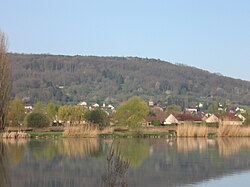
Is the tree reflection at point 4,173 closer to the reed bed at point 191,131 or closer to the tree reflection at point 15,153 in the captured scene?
the tree reflection at point 15,153

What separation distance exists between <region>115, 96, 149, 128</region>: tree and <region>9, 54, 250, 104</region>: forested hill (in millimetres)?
66320

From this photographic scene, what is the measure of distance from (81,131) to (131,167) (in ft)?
58.6

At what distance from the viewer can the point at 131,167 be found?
19.1 metres

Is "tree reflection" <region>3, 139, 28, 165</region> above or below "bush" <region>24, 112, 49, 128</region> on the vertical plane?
below

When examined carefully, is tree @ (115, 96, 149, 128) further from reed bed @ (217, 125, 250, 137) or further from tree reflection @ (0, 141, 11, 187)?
tree reflection @ (0, 141, 11, 187)

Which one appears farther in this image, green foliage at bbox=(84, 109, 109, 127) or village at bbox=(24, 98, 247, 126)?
village at bbox=(24, 98, 247, 126)

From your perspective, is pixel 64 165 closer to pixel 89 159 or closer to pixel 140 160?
pixel 89 159

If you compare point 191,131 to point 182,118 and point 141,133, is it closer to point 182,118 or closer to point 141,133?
point 141,133

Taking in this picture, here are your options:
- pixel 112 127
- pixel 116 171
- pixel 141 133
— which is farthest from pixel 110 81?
pixel 116 171

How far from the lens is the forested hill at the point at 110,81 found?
11562 cm

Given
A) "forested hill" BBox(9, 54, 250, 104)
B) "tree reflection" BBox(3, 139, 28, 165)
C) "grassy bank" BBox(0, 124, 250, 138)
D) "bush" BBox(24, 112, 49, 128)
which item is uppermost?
"forested hill" BBox(9, 54, 250, 104)

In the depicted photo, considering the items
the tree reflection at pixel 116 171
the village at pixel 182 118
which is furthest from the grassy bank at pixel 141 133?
the tree reflection at pixel 116 171

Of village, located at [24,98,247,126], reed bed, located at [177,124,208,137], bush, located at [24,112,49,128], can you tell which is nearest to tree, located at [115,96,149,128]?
village, located at [24,98,247,126]

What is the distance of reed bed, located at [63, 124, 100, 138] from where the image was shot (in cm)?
3631
